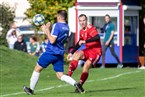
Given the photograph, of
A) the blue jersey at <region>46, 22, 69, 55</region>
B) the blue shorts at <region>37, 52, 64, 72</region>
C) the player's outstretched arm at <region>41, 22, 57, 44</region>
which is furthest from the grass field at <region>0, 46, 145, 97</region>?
the player's outstretched arm at <region>41, 22, 57, 44</region>

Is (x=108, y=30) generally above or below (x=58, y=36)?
below

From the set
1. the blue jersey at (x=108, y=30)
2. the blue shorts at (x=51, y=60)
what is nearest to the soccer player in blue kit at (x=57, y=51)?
the blue shorts at (x=51, y=60)

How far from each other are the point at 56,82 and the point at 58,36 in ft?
16.1

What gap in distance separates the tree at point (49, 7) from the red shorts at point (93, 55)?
15082mm

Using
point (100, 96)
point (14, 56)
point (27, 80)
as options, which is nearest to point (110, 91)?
point (100, 96)

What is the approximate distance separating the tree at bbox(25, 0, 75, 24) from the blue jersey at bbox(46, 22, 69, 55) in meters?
16.4

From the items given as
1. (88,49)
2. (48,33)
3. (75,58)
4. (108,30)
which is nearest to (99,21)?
(108,30)

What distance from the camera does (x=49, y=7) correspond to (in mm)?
32875

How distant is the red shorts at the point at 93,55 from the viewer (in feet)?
56.5

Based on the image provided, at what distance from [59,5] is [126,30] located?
3.35 metres

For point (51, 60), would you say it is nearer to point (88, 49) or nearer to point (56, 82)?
point (88, 49)

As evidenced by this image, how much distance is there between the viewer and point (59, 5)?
32.8 metres

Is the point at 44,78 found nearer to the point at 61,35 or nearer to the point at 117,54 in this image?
the point at 61,35

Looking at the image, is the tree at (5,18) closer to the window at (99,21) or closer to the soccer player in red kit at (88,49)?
the window at (99,21)
